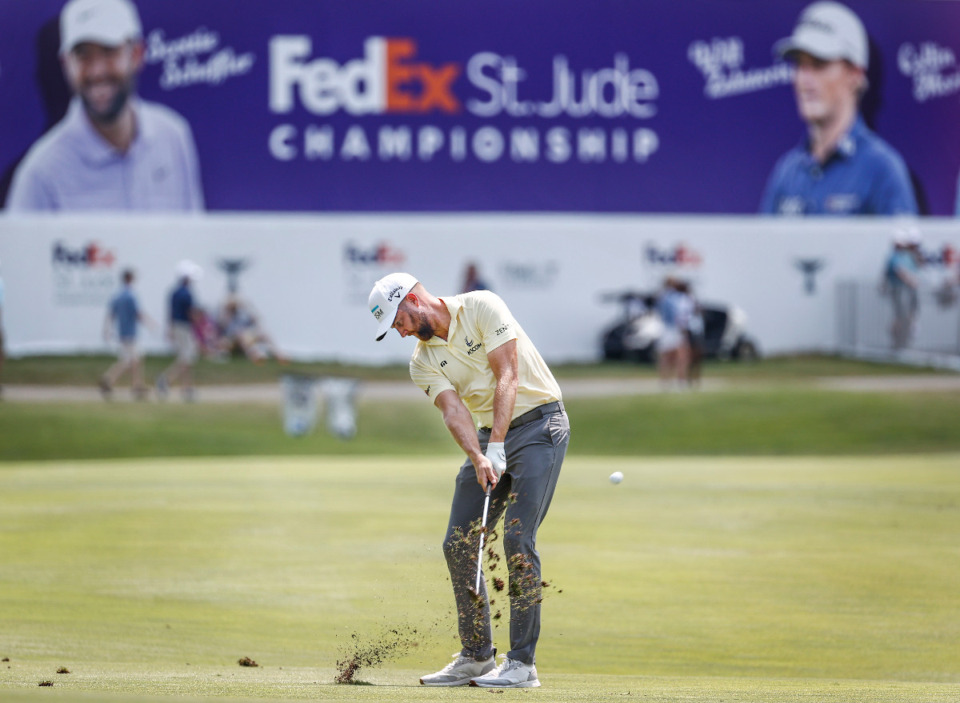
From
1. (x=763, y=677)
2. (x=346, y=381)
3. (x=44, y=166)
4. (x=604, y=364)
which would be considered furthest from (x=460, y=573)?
(x=44, y=166)

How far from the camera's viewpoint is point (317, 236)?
95.6 ft

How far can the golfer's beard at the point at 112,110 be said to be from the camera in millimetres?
30234

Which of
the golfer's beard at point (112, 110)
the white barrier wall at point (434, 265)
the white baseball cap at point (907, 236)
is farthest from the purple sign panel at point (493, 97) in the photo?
the white baseball cap at point (907, 236)

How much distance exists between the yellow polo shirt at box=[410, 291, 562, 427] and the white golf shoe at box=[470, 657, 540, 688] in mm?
1256

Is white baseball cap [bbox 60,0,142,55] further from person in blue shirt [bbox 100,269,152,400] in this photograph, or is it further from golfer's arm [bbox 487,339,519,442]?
golfer's arm [bbox 487,339,519,442]

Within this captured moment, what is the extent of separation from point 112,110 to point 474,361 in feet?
82.3

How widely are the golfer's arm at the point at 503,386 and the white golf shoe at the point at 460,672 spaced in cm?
117

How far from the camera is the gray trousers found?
6871 millimetres
